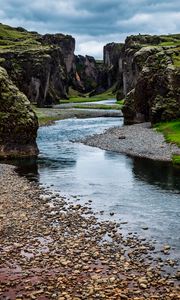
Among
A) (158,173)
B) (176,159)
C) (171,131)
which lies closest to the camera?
(158,173)

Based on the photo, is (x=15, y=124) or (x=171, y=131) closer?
(x=15, y=124)

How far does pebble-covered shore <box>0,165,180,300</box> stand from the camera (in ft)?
70.1

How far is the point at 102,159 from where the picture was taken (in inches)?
2472

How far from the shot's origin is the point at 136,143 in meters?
75.6

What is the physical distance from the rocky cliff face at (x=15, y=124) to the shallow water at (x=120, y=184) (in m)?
3.40

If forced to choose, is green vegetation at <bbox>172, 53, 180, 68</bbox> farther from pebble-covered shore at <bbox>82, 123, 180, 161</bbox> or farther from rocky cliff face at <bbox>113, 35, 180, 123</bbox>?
pebble-covered shore at <bbox>82, 123, 180, 161</bbox>

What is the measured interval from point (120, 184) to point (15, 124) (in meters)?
25.3

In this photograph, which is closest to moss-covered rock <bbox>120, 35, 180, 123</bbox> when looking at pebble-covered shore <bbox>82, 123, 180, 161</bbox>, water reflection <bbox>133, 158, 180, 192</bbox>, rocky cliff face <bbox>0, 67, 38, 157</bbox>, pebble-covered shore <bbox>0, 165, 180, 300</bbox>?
pebble-covered shore <bbox>82, 123, 180, 161</bbox>

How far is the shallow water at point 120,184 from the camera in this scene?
108 feet

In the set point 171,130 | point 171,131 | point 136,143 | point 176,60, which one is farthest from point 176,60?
point 136,143

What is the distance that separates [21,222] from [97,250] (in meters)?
7.88

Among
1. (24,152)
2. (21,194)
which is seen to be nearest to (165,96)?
(24,152)

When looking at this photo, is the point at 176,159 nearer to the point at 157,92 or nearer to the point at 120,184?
the point at 120,184

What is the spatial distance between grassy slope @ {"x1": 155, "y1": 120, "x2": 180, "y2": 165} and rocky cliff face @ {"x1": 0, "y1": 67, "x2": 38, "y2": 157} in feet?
71.0
